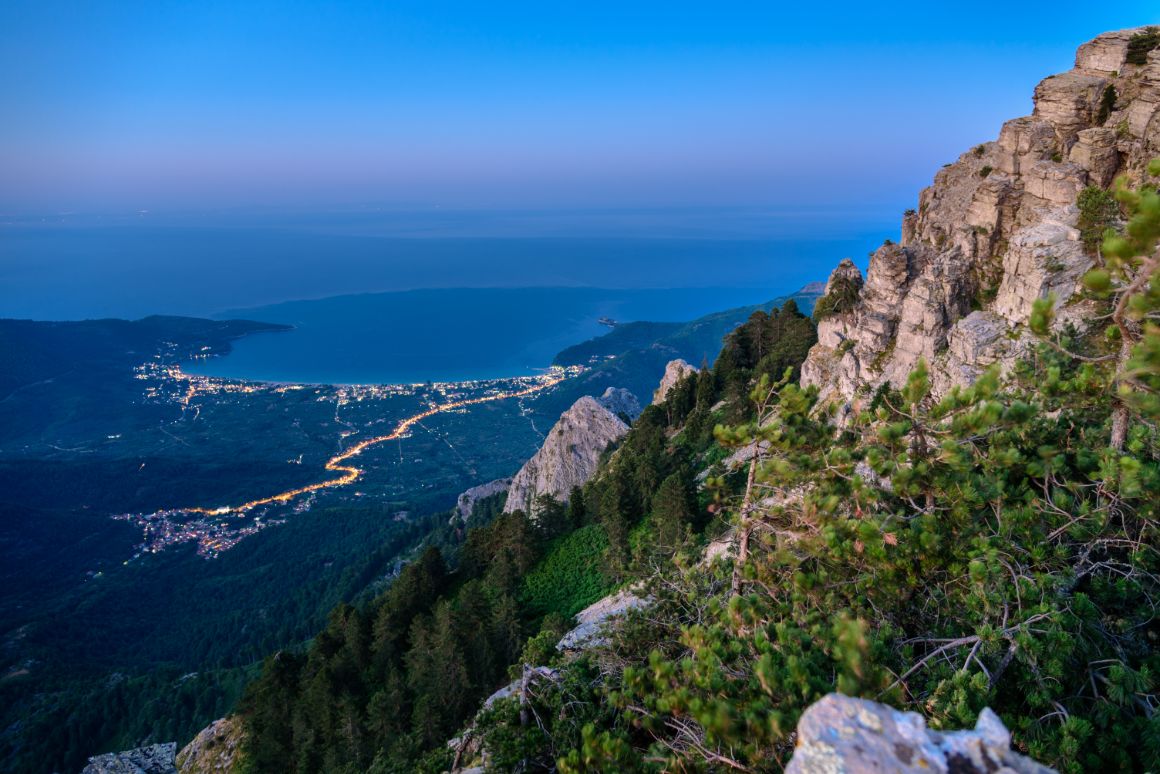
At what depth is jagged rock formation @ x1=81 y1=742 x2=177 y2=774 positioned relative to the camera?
26.9 m

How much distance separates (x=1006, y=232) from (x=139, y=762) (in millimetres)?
43059

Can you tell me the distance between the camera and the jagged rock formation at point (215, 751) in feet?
79.1

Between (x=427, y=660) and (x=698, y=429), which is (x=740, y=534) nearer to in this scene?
(x=427, y=660)

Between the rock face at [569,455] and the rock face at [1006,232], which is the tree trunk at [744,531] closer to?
the rock face at [1006,232]

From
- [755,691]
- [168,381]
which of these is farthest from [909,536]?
[168,381]

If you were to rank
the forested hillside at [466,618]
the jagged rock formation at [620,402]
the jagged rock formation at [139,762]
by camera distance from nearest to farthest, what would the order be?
1. the forested hillside at [466,618]
2. the jagged rock formation at [139,762]
3. the jagged rock formation at [620,402]

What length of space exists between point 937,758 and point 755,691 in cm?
255

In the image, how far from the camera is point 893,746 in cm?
295

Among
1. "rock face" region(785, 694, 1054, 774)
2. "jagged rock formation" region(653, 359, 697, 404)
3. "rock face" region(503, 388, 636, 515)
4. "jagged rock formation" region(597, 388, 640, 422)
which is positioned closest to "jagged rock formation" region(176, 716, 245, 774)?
"rock face" region(503, 388, 636, 515)

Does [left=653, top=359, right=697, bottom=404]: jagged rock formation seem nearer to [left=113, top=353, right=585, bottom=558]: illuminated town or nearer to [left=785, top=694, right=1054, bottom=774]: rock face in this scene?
[left=785, top=694, right=1054, bottom=774]: rock face

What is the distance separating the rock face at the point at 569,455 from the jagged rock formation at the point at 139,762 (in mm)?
23742

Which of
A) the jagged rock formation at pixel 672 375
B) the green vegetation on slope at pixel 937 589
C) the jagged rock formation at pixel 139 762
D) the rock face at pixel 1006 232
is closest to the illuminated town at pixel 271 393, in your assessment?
the jagged rock formation at pixel 139 762

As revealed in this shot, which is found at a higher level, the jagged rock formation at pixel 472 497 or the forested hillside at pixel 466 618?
the forested hillside at pixel 466 618

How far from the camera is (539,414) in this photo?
12156 centimetres
